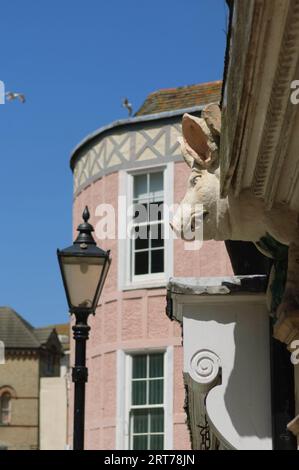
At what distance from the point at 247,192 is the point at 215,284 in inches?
54.6

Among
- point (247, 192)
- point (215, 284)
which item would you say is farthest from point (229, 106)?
point (215, 284)

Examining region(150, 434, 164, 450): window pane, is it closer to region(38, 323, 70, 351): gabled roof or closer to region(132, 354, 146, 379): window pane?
region(132, 354, 146, 379): window pane

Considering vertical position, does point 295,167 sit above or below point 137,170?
below

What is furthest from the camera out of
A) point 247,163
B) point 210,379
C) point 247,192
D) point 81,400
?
point 81,400

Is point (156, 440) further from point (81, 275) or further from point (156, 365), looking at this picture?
point (81, 275)

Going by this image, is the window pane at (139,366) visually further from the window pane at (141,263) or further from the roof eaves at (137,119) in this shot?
the roof eaves at (137,119)

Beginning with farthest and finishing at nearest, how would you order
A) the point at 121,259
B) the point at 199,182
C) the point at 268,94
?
the point at 121,259 < the point at 199,182 < the point at 268,94

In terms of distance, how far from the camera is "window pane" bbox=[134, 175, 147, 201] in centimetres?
2045

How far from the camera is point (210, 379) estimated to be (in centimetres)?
579

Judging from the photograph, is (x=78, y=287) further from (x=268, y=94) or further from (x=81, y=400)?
(x=268, y=94)

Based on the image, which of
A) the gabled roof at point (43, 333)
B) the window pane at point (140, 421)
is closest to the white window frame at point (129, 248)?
the window pane at point (140, 421)

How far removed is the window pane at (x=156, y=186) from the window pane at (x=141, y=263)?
1.12 m

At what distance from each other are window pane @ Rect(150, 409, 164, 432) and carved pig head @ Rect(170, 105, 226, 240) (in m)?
14.7

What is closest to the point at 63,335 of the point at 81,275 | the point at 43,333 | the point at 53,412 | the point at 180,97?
the point at 43,333
